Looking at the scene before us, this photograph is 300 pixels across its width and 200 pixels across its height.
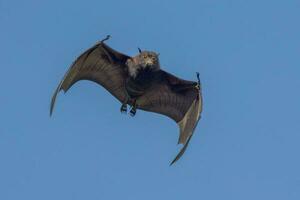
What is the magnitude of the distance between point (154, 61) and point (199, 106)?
4.03m

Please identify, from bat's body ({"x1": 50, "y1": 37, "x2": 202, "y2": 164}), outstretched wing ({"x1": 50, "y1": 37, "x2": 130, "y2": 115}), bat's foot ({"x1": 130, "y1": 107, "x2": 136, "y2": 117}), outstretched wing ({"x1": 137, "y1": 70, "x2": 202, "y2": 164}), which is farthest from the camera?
bat's foot ({"x1": 130, "y1": 107, "x2": 136, "y2": 117})

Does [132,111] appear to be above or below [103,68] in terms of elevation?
below

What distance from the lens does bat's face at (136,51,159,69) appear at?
77188mm

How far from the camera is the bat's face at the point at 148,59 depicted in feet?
253

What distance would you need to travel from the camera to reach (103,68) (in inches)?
3174

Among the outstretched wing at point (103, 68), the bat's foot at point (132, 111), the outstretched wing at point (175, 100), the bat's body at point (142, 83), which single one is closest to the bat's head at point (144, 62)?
the bat's body at point (142, 83)

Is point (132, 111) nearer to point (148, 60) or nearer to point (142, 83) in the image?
point (142, 83)

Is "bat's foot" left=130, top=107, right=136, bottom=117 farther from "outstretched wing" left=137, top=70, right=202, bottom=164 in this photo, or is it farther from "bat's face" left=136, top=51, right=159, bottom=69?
"bat's face" left=136, top=51, right=159, bottom=69

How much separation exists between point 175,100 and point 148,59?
5458 millimetres

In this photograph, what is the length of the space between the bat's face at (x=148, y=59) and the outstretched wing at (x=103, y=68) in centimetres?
226

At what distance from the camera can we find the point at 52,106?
73.9m

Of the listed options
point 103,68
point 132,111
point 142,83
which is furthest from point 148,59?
point 132,111

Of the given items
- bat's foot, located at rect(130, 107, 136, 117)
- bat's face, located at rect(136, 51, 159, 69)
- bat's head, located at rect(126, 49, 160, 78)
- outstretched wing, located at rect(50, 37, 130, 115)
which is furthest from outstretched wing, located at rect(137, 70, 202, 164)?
bat's face, located at rect(136, 51, 159, 69)

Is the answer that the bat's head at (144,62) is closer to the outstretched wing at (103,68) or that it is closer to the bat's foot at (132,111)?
the outstretched wing at (103,68)
